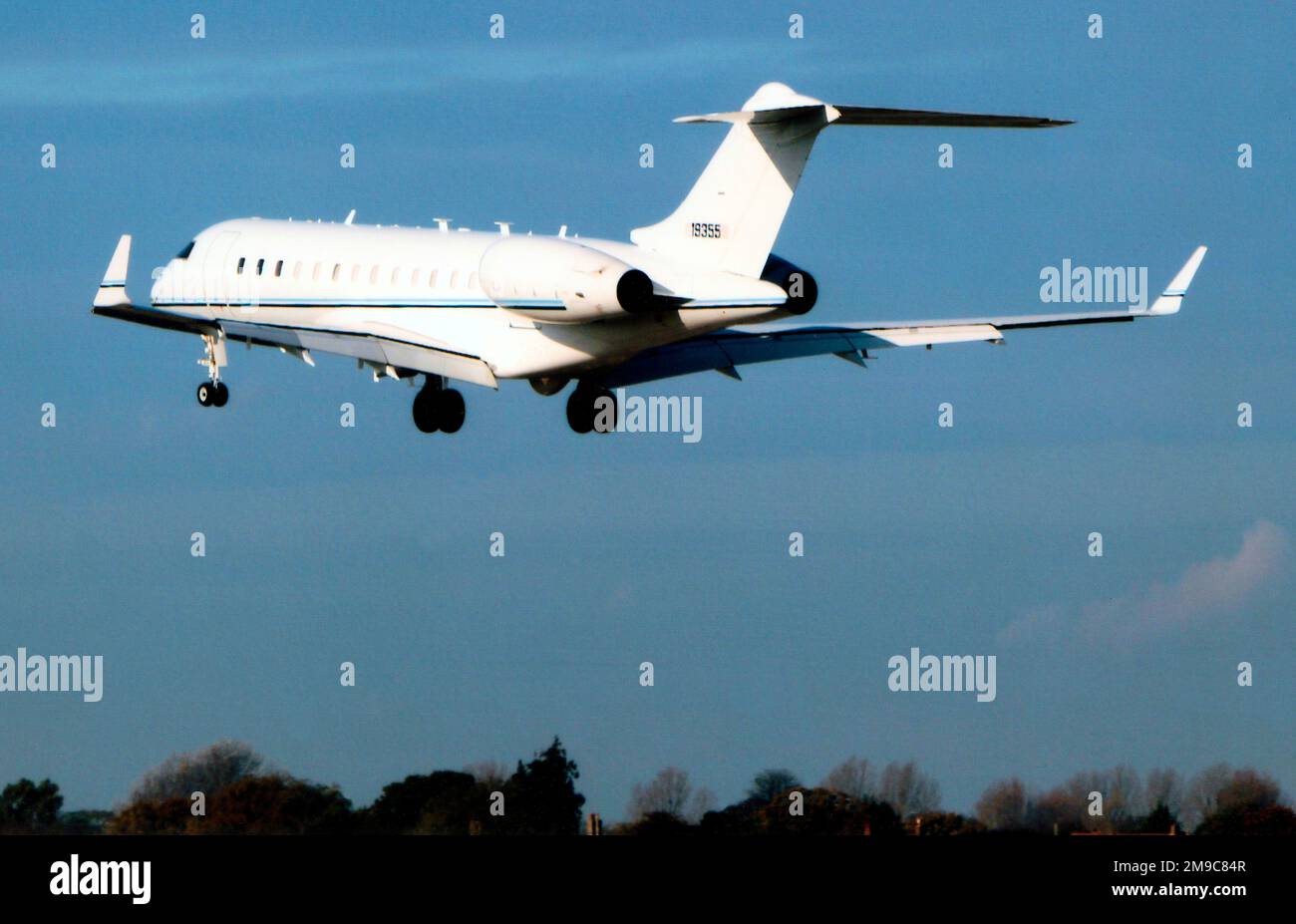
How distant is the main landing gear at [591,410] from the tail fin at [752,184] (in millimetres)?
4260

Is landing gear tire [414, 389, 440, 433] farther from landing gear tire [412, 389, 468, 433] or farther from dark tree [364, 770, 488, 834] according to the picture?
dark tree [364, 770, 488, 834]

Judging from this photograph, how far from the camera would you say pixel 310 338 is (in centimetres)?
4106

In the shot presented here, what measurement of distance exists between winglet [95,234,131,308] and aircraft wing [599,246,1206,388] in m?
8.27

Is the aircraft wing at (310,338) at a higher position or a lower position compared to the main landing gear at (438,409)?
higher

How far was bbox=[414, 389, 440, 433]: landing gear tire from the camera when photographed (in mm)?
41094

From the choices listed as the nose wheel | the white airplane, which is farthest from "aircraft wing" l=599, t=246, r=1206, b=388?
the nose wheel

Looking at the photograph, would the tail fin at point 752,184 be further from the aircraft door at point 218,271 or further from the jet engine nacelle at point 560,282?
the aircraft door at point 218,271

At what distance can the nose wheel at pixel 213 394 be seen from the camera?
43.1m

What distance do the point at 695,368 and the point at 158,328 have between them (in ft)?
30.9

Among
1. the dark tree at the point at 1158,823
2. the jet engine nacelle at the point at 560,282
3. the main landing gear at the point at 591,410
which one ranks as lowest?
the dark tree at the point at 1158,823

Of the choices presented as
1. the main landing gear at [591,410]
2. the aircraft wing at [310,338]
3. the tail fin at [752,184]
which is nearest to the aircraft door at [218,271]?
the aircraft wing at [310,338]

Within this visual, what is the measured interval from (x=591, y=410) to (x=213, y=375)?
6.96 metres

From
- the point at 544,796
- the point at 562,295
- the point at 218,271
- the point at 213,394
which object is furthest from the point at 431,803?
the point at 218,271
